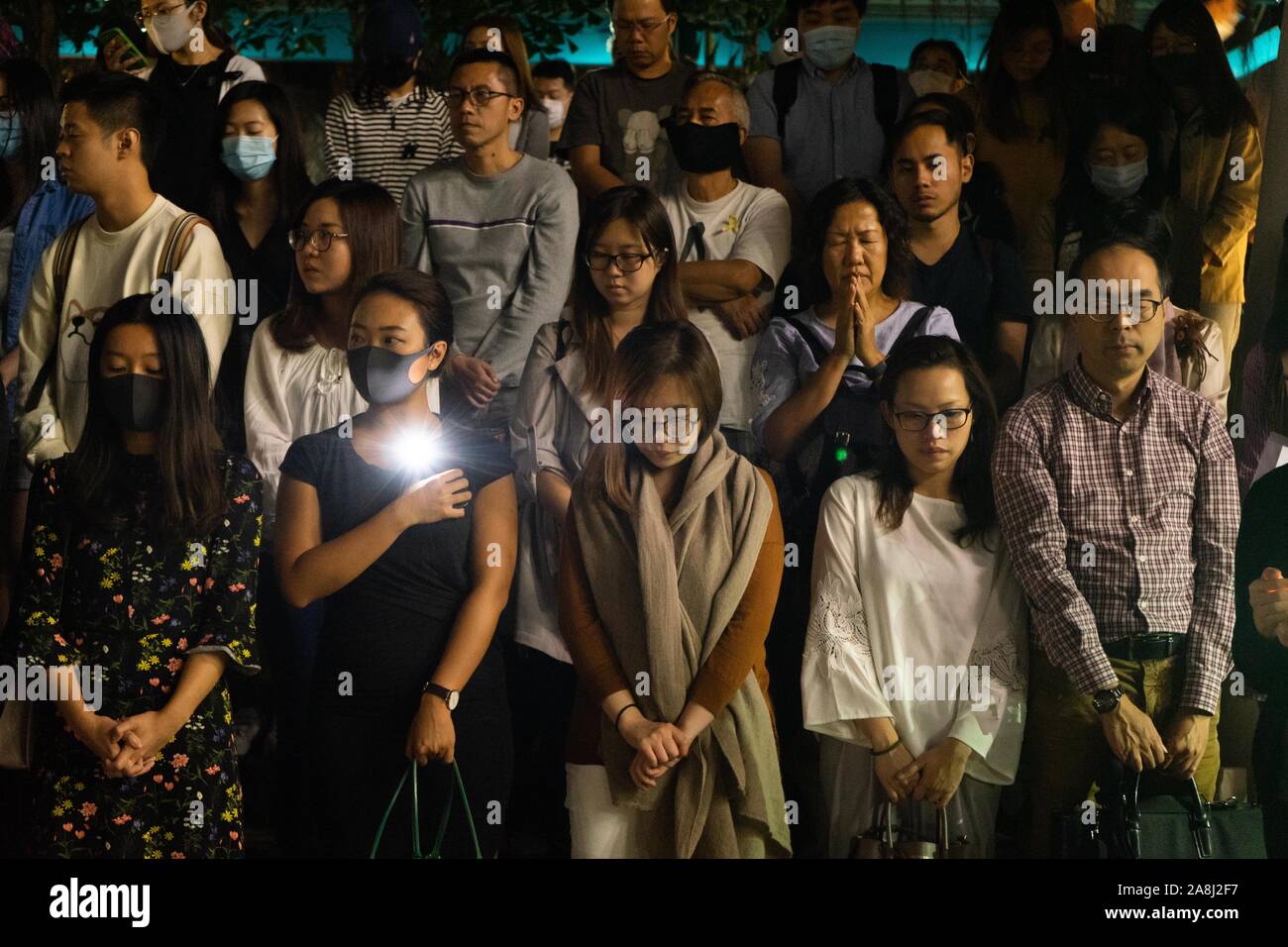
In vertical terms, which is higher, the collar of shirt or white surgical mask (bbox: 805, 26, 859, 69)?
white surgical mask (bbox: 805, 26, 859, 69)

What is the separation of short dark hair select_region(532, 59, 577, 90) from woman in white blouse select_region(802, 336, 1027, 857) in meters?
1.65

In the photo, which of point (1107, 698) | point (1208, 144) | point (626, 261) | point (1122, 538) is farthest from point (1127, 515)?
point (626, 261)

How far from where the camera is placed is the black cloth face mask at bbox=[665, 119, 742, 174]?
15.2 feet

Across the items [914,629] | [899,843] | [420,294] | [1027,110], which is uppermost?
[1027,110]

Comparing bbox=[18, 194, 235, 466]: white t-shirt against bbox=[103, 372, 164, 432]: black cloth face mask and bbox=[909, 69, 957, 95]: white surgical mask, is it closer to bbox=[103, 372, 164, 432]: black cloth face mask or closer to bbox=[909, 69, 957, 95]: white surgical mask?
bbox=[103, 372, 164, 432]: black cloth face mask

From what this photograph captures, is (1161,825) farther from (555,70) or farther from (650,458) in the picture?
(555,70)

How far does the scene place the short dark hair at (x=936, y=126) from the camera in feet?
15.0

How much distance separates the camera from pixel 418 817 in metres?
4.41

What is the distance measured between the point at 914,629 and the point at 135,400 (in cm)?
215

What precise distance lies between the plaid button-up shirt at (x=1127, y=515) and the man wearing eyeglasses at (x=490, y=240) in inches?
52.9

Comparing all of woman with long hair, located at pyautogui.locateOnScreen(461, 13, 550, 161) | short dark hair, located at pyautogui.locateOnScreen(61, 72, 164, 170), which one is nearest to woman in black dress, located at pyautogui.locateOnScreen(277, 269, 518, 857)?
woman with long hair, located at pyautogui.locateOnScreen(461, 13, 550, 161)

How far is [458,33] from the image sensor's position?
518 cm

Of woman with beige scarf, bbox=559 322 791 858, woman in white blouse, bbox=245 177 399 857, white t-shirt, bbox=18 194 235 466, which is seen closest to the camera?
woman with beige scarf, bbox=559 322 791 858

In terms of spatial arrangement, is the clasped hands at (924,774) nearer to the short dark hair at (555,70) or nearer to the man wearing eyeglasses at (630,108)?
the man wearing eyeglasses at (630,108)
